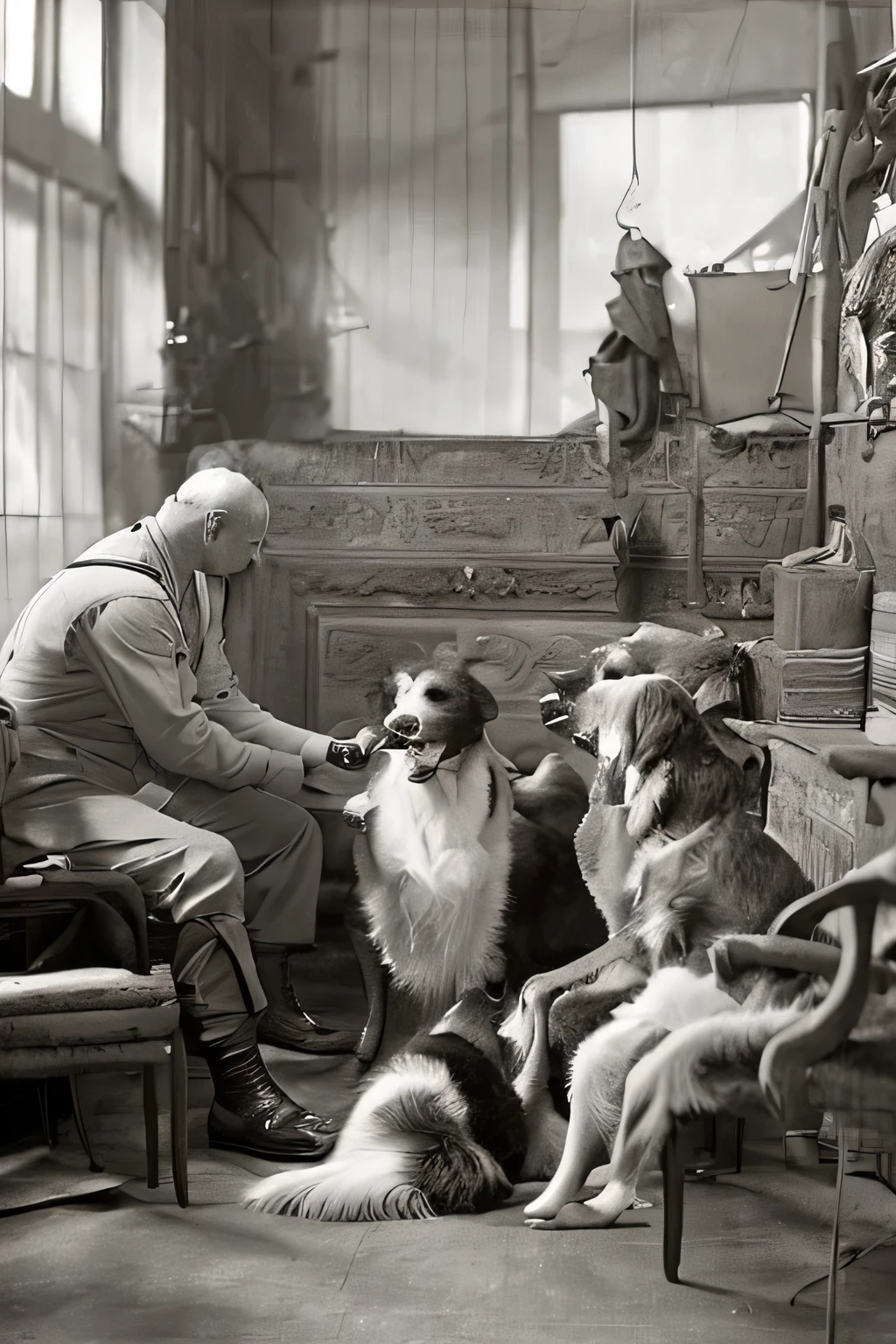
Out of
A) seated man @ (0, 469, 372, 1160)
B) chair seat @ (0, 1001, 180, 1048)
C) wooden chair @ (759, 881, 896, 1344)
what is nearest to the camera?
wooden chair @ (759, 881, 896, 1344)

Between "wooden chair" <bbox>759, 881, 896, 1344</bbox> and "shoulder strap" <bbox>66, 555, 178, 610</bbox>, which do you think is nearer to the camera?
"wooden chair" <bbox>759, 881, 896, 1344</bbox>

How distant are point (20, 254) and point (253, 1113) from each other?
2.15 m

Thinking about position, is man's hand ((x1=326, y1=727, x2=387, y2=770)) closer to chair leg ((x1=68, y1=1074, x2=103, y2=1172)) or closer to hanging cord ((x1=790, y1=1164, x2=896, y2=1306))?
chair leg ((x1=68, y1=1074, x2=103, y2=1172))

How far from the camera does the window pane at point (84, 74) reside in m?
3.00

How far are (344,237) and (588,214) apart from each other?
0.59 metres

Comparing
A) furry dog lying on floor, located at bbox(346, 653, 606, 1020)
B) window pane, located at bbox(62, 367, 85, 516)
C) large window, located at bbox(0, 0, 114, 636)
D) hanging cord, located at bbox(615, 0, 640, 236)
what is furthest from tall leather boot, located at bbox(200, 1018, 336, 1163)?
hanging cord, located at bbox(615, 0, 640, 236)

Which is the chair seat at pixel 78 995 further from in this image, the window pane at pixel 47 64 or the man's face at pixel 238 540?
the window pane at pixel 47 64

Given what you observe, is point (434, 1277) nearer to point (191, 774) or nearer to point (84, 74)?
point (191, 774)

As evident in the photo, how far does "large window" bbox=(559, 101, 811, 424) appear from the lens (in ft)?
9.80

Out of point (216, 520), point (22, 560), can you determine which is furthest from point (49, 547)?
point (216, 520)

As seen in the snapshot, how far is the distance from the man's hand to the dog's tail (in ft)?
2.43

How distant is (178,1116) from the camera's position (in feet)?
9.45

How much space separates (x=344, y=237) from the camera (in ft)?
9.87

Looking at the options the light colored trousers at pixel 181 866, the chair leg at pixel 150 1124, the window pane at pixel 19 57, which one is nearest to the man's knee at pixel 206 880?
the light colored trousers at pixel 181 866
